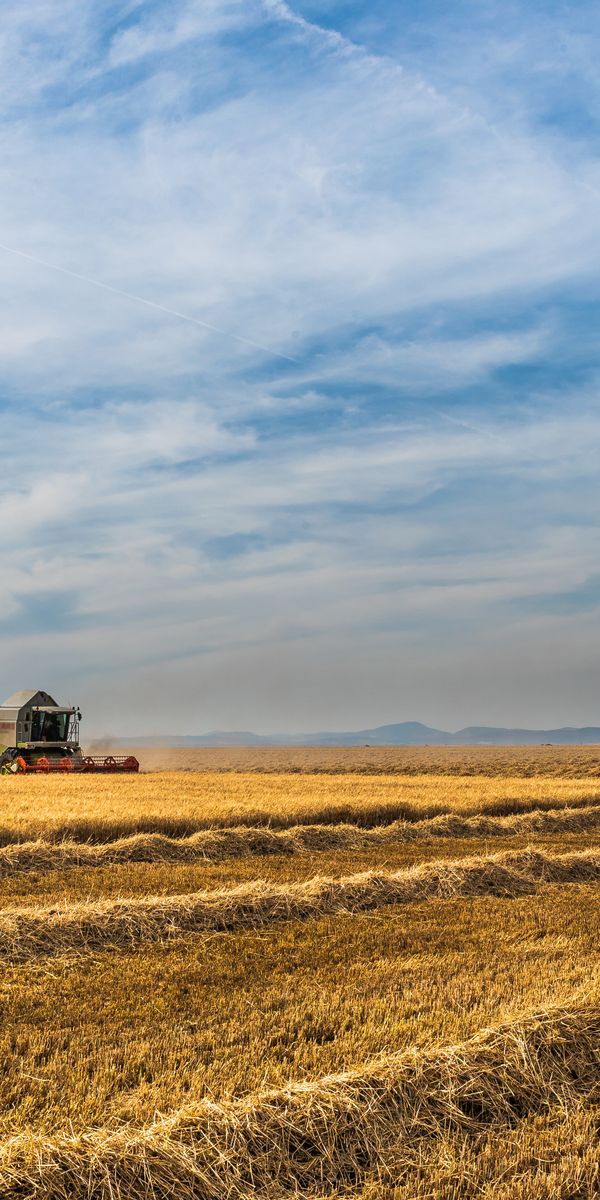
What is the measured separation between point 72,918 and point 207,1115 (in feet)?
14.4

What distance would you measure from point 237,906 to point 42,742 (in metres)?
25.6

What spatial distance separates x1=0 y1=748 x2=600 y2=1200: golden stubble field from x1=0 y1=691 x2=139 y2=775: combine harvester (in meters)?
19.3

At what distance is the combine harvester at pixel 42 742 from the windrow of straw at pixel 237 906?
21685 millimetres

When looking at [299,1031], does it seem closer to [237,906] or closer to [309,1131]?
[309,1131]

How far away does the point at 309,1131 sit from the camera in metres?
4.46

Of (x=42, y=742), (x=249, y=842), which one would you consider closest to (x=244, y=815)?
(x=249, y=842)

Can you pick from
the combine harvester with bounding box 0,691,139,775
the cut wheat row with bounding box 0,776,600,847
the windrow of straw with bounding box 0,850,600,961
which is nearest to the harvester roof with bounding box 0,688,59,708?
the combine harvester with bounding box 0,691,139,775

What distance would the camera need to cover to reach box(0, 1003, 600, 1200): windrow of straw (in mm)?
4098

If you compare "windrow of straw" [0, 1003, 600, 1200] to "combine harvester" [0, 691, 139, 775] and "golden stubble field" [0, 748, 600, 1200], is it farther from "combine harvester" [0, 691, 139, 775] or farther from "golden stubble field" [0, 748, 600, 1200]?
"combine harvester" [0, 691, 139, 775]

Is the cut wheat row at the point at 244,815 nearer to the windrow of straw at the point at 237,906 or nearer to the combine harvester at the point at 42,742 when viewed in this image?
the windrow of straw at the point at 237,906

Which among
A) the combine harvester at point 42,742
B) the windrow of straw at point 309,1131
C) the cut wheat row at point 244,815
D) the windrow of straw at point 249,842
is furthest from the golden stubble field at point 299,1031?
the combine harvester at point 42,742

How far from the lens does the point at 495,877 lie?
12367 millimetres

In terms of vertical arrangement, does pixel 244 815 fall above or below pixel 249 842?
above

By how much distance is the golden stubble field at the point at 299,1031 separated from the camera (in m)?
4.25
